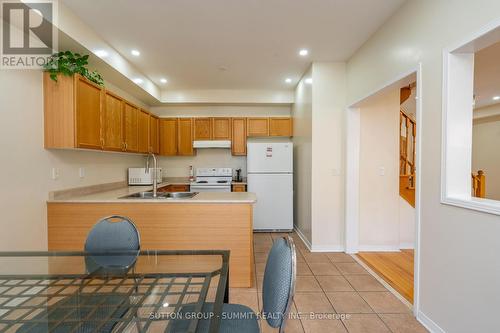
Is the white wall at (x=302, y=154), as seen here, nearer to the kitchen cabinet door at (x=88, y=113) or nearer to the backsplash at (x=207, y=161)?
the backsplash at (x=207, y=161)

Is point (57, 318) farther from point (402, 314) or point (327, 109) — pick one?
point (327, 109)

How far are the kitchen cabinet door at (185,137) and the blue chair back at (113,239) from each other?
3.24 meters

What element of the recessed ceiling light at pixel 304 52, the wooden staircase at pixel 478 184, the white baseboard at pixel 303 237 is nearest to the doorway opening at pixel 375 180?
the white baseboard at pixel 303 237

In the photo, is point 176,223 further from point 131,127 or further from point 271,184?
point 271,184

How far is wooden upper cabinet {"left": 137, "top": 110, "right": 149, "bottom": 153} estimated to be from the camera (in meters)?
3.96

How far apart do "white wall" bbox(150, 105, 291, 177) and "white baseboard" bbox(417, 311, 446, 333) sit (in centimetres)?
371

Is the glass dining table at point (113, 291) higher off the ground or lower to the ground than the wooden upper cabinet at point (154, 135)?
lower

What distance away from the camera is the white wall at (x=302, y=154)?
3718 mm

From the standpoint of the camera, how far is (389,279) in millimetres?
2695

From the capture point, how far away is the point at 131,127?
3668mm

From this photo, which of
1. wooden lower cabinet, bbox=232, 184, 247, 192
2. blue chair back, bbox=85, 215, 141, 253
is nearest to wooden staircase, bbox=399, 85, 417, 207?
Answer: wooden lower cabinet, bbox=232, 184, 247, 192
